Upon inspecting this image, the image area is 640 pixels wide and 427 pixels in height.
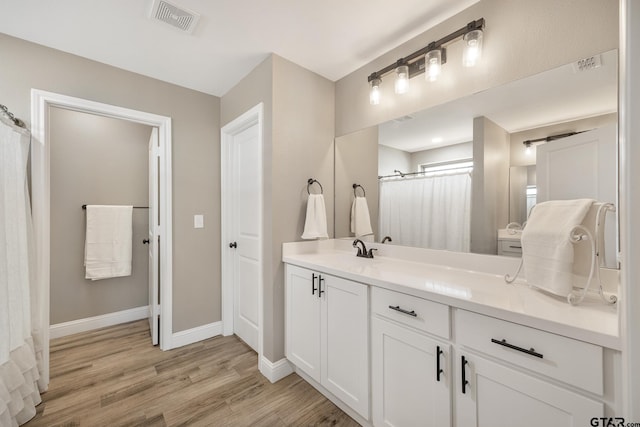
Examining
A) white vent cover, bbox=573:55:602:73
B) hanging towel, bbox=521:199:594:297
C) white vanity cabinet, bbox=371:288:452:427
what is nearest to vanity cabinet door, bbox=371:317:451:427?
white vanity cabinet, bbox=371:288:452:427

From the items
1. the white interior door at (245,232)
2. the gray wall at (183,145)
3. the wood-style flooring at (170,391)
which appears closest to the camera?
the wood-style flooring at (170,391)

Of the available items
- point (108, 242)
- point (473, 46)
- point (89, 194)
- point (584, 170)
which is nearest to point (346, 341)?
point (584, 170)

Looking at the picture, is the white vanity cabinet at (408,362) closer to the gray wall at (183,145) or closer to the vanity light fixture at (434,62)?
the vanity light fixture at (434,62)

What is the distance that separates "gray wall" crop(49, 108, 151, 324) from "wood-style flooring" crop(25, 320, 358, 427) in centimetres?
48

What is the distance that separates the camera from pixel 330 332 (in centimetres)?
165

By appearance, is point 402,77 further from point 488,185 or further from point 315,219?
point 315,219

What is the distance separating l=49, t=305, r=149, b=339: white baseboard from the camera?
2599 mm

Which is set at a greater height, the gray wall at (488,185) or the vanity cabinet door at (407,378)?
the gray wall at (488,185)

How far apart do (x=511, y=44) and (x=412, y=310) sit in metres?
1.51

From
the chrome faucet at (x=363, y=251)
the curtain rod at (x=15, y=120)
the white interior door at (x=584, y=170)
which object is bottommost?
the chrome faucet at (x=363, y=251)

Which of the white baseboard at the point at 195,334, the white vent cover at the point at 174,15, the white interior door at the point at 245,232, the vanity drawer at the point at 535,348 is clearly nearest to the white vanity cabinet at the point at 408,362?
the vanity drawer at the point at 535,348

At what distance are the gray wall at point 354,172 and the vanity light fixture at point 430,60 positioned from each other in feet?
1.05

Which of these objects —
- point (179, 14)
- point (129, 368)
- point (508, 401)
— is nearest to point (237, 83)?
point (179, 14)

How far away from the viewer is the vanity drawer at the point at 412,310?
1120 millimetres
